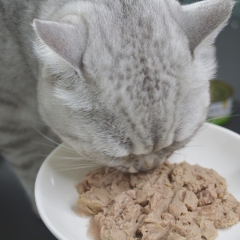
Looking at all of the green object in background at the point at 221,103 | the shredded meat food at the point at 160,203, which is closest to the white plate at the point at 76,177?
the shredded meat food at the point at 160,203

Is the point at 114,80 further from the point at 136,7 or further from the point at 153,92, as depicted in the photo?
the point at 136,7

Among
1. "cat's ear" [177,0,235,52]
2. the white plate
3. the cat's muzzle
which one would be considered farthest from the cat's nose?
"cat's ear" [177,0,235,52]

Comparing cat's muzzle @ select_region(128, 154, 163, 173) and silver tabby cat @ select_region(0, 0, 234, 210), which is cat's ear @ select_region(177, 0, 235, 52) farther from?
cat's muzzle @ select_region(128, 154, 163, 173)

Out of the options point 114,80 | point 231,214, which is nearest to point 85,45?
point 114,80

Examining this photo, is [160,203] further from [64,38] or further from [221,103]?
[221,103]

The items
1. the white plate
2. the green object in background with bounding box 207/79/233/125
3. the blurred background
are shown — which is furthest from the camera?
the green object in background with bounding box 207/79/233/125

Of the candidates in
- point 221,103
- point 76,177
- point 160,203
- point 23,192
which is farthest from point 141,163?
point 221,103

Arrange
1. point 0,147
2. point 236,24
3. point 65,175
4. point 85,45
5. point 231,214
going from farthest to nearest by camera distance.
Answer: point 236,24 → point 0,147 → point 65,175 → point 231,214 → point 85,45
